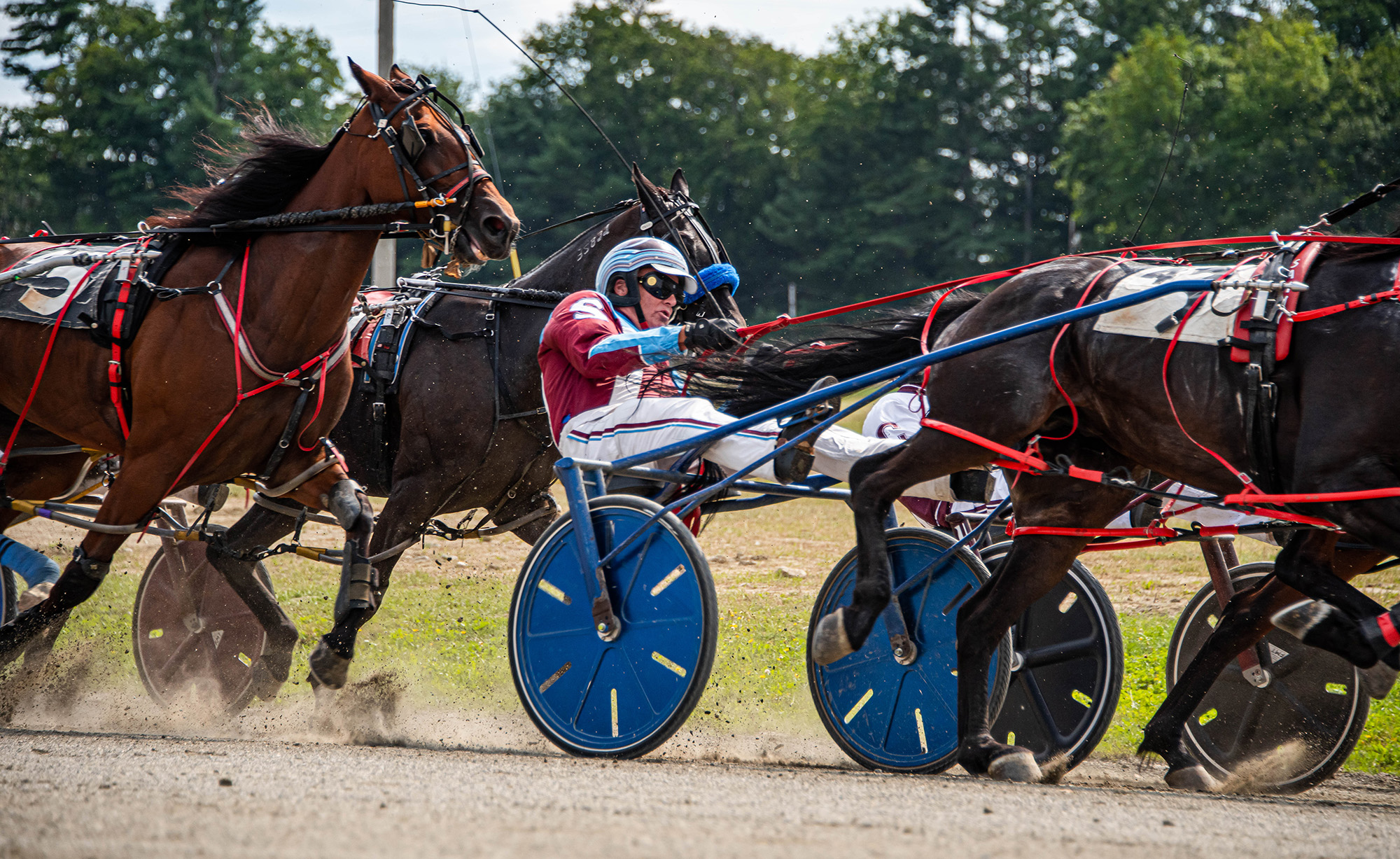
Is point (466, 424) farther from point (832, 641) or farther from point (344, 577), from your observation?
point (832, 641)

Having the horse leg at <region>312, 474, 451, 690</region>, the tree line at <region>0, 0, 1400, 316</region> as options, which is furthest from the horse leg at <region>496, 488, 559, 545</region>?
the tree line at <region>0, 0, 1400, 316</region>

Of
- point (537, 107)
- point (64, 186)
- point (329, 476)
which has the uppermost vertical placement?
point (537, 107)

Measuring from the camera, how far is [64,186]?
102ft

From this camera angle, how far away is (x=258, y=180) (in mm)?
4910

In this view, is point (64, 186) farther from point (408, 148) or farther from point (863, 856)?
point (863, 856)

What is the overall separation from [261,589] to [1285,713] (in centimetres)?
426

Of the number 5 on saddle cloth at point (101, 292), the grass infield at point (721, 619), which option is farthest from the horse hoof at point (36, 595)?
the grass infield at point (721, 619)

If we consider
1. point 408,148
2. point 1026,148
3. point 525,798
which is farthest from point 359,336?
point 1026,148

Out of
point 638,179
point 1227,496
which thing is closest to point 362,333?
point 638,179

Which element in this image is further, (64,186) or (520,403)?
(64,186)

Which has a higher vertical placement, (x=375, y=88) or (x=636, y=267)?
(x=375, y=88)

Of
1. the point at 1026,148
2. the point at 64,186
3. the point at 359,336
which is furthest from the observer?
the point at 1026,148

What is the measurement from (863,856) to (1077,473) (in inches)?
68.1

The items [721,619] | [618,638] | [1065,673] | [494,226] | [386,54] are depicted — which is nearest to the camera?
[618,638]
